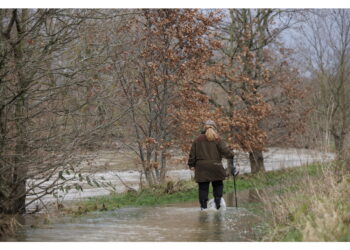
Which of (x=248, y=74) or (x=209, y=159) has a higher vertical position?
(x=248, y=74)

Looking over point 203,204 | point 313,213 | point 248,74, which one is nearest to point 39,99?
point 203,204

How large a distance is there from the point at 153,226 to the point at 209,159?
2626mm

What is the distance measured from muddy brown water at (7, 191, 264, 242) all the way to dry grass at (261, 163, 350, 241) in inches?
16.2

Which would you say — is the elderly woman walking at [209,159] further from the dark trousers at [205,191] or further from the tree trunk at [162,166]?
the tree trunk at [162,166]

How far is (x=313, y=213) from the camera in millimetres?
9391

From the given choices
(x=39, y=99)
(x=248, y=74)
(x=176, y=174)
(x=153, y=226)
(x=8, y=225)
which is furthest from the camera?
(x=248, y=74)

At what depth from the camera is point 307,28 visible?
25328 mm

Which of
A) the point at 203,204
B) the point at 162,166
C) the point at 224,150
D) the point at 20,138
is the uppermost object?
the point at 20,138

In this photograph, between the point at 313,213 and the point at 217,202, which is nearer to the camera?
the point at 313,213

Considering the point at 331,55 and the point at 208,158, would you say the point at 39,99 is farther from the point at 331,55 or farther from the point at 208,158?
the point at 331,55

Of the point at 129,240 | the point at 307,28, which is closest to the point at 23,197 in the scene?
the point at 129,240

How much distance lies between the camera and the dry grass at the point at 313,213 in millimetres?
8148

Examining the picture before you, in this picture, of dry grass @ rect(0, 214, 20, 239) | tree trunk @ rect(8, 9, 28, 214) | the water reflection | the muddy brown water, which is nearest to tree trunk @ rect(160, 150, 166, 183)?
the muddy brown water

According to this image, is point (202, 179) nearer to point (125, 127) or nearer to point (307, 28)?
point (125, 127)
